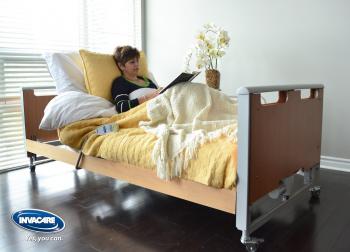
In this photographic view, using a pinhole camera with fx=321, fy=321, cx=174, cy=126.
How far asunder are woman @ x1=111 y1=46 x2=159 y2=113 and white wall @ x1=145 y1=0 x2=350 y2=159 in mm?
875

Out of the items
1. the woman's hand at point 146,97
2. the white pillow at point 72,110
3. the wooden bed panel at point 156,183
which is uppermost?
the woman's hand at point 146,97

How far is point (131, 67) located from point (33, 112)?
802 mm

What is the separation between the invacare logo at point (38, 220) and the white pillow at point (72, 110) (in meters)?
0.49

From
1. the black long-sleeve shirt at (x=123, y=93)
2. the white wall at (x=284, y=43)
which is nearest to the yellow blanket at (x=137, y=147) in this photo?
the black long-sleeve shirt at (x=123, y=93)

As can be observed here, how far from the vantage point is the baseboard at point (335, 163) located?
2373 millimetres

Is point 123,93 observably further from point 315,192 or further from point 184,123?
point 315,192

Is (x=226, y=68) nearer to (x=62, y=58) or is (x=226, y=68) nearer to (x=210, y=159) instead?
(x=62, y=58)

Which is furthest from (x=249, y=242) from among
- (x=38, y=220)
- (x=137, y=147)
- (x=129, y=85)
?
(x=129, y=85)

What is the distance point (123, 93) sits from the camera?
215cm

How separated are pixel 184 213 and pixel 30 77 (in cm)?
169

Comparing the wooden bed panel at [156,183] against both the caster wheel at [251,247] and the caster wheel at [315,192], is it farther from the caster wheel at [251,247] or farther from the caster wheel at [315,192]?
the caster wheel at [315,192]

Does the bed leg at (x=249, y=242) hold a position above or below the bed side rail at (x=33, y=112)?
below

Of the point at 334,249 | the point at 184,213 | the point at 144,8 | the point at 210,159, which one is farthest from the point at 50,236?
the point at 144,8

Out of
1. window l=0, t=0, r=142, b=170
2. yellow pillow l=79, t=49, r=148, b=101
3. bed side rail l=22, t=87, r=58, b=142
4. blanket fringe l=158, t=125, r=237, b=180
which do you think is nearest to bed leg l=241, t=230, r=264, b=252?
blanket fringe l=158, t=125, r=237, b=180
